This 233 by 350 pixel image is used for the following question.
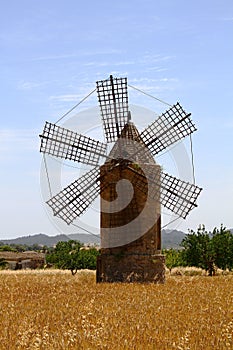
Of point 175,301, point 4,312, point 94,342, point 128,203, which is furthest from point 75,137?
point 94,342

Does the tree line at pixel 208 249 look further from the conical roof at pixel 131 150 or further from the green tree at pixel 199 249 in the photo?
the conical roof at pixel 131 150

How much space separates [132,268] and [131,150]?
4052 millimetres

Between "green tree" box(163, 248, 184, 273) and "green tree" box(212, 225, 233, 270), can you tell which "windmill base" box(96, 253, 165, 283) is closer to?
"green tree" box(212, 225, 233, 270)

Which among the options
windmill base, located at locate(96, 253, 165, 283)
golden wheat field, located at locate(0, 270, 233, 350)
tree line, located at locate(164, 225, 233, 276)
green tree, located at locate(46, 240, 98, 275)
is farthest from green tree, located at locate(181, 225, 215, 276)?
golden wheat field, located at locate(0, 270, 233, 350)

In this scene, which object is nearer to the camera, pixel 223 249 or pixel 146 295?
pixel 146 295

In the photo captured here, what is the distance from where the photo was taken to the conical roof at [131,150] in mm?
20984

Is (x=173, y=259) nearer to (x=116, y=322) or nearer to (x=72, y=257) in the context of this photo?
(x=72, y=257)

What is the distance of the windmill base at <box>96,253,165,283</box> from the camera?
67.8 ft

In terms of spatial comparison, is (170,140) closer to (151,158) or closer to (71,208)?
(151,158)

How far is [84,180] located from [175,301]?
8557 mm

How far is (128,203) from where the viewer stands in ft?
68.5

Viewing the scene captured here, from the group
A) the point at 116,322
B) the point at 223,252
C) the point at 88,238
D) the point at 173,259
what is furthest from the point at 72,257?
the point at 116,322

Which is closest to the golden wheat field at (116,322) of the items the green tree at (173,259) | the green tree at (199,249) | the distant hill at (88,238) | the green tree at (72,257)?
the distant hill at (88,238)

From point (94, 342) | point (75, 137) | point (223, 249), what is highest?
point (75, 137)
